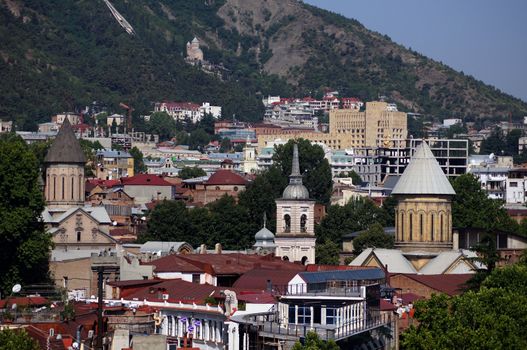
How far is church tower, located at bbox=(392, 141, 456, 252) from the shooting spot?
109250 mm

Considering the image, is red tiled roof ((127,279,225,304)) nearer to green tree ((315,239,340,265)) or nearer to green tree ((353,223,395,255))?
green tree ((315,239,340,265))

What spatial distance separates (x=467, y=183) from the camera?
146125 millimetres

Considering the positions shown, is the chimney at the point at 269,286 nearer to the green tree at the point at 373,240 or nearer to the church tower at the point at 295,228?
the church tower at the point at 295,228

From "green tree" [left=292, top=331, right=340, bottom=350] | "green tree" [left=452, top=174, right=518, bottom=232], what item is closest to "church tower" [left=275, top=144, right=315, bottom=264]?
"green tree" [left=452, top=174, right=518, bottom=232]

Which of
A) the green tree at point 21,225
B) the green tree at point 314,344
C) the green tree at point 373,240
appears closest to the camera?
the green tree at point 314,344

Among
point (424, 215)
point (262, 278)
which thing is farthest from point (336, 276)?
point (424, 215)

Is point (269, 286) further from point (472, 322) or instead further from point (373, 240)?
point (373, 240)

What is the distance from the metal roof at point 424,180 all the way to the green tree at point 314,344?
49.2 m

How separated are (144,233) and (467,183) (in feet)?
→ 82.5

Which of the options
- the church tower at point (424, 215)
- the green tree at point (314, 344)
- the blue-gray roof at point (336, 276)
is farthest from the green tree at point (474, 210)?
the green tree at point (314, 344)

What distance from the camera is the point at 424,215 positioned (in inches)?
4316

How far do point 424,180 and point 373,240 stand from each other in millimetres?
13173

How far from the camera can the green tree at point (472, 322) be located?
220 ft

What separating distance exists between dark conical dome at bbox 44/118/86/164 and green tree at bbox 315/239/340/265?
15.8 metres
